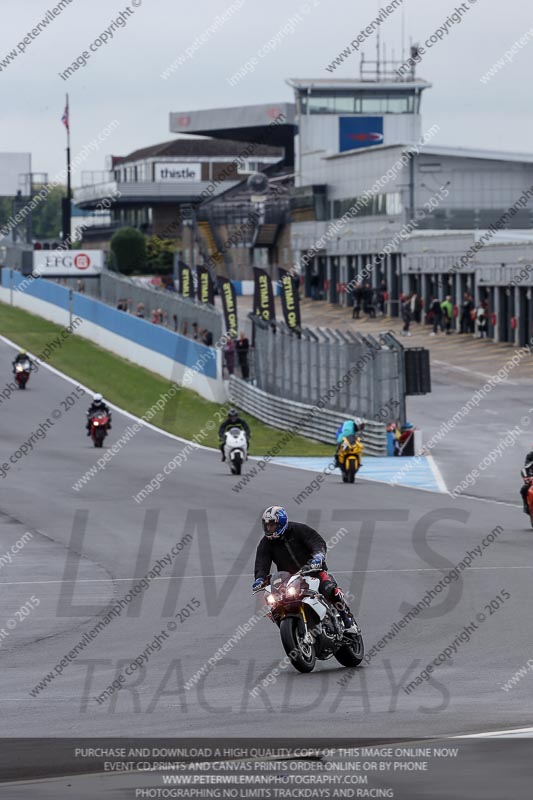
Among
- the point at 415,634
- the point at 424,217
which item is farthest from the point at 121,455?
the point at 424,217

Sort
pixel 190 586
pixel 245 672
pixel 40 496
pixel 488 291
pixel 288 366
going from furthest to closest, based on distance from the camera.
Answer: pixel 488 291, pixel 288 366, pixel 40 496, pixel 190 586, pixel 245 672

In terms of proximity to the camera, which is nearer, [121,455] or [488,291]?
[121,455]

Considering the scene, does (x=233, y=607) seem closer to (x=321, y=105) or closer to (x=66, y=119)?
(x=66, y=119)

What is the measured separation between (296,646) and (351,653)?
562mm

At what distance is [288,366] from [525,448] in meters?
9.75

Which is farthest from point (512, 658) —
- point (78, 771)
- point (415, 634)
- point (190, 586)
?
point (190, 586)

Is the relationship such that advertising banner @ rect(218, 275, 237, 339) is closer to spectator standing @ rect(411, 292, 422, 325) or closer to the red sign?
spectator standing @ rect(411, 292, 422, 325)

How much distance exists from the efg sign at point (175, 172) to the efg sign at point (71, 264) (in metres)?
64.9

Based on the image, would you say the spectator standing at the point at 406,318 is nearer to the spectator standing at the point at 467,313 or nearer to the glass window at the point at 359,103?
the spectator standing at the point at 467,313

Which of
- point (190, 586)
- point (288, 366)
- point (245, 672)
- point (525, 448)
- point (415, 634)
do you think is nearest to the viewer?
point (245, 672)

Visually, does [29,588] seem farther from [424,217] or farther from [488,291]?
[424,217]

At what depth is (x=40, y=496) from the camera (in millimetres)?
27484

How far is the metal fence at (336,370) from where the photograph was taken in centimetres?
3603

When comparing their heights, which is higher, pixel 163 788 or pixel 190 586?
pixel 163 788
